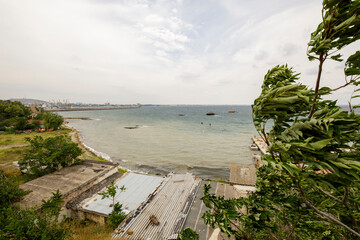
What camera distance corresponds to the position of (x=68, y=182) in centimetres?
1463

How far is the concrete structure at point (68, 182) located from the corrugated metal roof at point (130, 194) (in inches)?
77.7

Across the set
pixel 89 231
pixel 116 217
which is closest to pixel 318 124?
pixel 116 217

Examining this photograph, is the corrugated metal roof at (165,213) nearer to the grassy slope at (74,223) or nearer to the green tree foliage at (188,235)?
the grassy slope at (74,223)

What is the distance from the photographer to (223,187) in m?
15.0

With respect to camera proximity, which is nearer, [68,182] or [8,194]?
[8,194]

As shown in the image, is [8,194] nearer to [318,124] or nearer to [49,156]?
[49,156]

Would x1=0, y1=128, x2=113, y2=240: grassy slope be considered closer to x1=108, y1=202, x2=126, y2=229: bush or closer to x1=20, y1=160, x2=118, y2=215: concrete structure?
x1=108, y1=202, x2=126, y2=229: bush

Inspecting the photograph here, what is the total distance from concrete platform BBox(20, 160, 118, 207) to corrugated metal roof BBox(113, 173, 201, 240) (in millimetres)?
7034

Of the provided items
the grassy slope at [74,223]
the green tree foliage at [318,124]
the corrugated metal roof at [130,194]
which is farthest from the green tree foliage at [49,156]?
the green tree foliage at [318,124]

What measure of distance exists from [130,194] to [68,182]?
6410mm

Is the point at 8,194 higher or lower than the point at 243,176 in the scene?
higher

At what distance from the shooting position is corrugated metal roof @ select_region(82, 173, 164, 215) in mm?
12242

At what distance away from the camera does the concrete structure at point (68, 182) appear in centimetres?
1243

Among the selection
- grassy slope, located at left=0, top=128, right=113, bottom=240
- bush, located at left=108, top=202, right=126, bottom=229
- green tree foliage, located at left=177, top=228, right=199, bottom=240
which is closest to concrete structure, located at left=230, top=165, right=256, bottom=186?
bush, located at left=108, top=202, right=126, bottom=229
